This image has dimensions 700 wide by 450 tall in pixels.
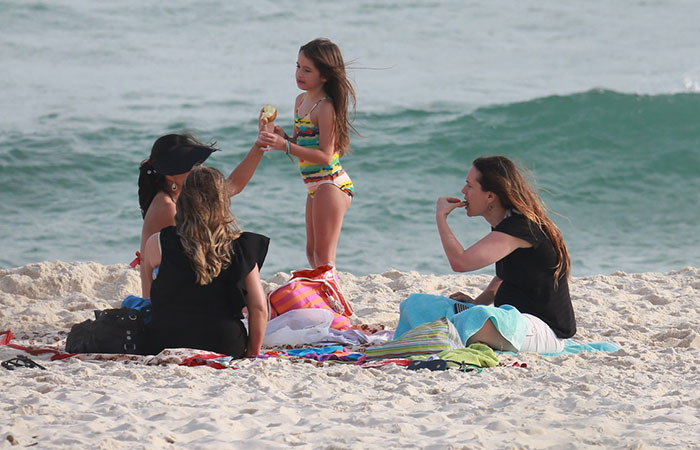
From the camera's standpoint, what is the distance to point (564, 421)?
10.3ft

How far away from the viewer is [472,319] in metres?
4.32

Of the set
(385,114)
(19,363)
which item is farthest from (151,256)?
(385,114)

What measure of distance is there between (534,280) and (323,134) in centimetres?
168

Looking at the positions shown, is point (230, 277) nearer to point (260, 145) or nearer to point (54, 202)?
point (260, 145)

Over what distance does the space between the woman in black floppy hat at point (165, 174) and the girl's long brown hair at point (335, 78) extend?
3.22ft

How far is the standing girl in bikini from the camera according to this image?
543 centimetres

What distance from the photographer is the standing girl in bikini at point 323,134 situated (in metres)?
5.43

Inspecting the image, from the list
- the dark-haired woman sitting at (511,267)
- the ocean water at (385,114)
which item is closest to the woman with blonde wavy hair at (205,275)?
the dark-haired woman sitting at (511,267)

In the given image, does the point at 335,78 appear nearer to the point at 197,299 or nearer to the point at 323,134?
the point at 323,134

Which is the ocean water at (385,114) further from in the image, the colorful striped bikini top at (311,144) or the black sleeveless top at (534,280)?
the black sleeveless top at (534,280)

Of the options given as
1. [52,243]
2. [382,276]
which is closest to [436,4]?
[52,243]

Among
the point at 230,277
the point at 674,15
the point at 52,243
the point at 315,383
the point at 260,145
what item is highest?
the point at 674,15

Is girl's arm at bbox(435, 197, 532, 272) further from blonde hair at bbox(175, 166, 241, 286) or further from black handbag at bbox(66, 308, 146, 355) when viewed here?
black handbag at bbox(66, 308, 146, 355)

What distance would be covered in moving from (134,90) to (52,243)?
715cm
